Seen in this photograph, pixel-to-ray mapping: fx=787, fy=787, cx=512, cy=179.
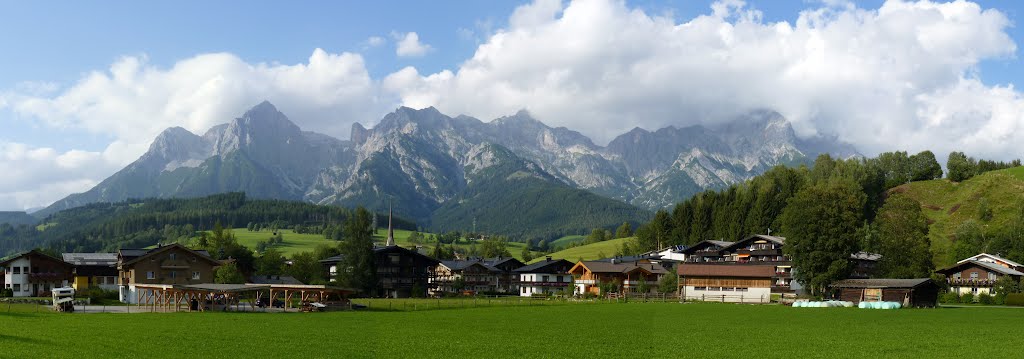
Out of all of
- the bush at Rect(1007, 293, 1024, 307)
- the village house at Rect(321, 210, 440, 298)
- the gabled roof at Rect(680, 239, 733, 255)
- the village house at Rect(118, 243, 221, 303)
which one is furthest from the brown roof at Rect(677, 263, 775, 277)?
the village house at Rect(118, 243, 221, 303)

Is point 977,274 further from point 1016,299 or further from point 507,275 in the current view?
point 507,275

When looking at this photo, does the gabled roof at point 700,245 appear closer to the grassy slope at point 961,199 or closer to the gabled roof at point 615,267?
the gabled roof at point 615,267

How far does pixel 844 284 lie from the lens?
90938 millimetres

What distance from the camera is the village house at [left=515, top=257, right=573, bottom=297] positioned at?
472ft

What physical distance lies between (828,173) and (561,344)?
511ft

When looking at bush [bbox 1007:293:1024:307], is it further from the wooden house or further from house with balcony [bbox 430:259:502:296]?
house with balcony [bbox 430:259:502:296]

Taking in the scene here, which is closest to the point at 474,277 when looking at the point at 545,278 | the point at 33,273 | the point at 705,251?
the point at 545,278

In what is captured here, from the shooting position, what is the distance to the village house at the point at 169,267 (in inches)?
4018

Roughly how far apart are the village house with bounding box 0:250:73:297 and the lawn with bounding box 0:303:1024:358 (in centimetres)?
6584

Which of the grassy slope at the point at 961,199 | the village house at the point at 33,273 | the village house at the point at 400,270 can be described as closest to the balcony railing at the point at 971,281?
the grassy slope at the point at 961,199

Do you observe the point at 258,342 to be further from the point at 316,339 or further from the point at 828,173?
the point at 828,173

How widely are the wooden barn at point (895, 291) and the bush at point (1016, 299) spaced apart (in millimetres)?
10867

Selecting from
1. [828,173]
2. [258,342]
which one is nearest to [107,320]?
[258,342]

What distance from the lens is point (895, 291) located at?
285ft
